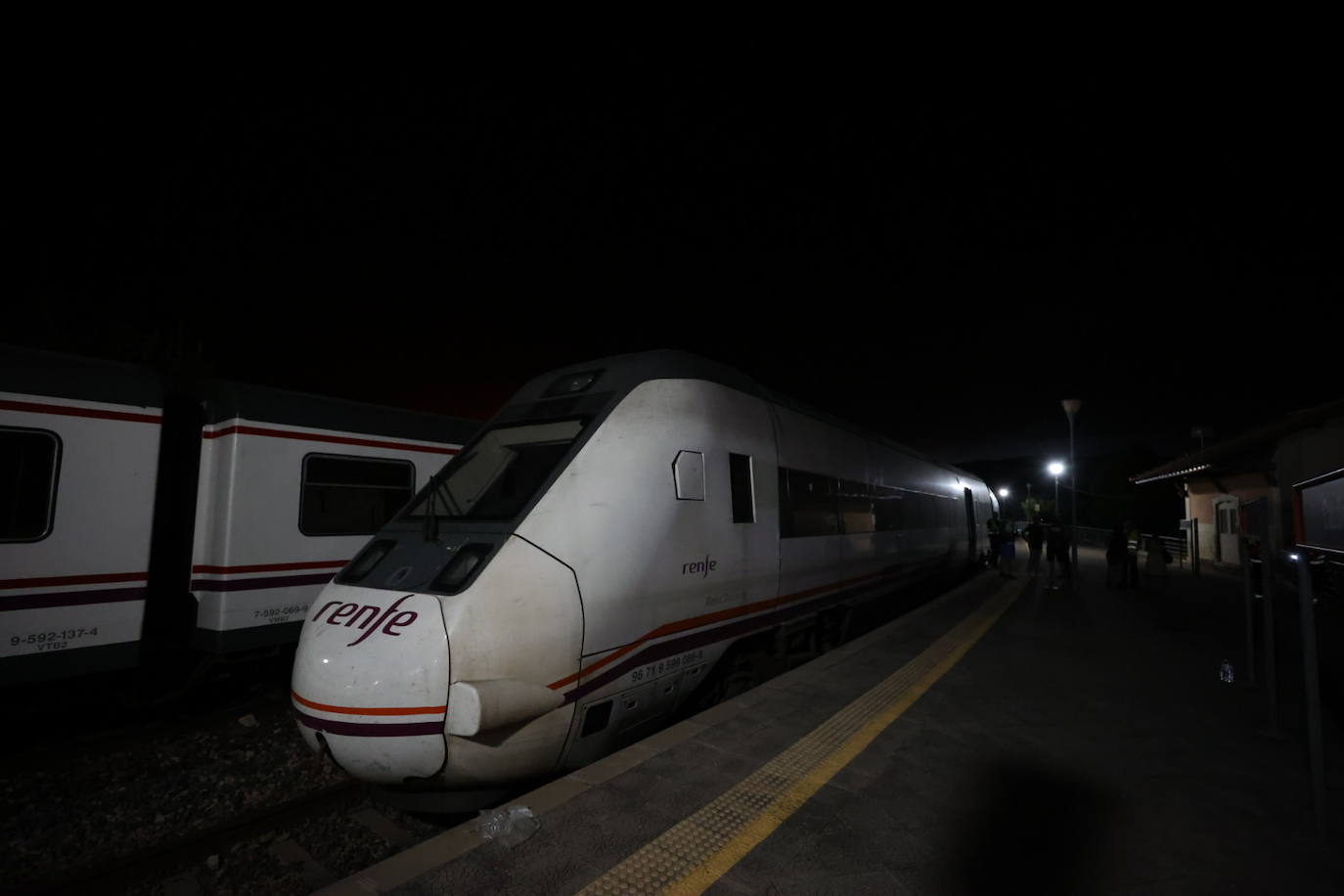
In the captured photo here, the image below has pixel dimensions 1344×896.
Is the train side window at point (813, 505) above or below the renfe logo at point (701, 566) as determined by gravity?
above

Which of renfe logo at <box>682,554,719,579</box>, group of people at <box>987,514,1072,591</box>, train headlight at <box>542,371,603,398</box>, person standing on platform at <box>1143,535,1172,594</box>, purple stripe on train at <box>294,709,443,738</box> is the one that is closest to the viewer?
purple stripe on train at <box>294,709,443,738</box>

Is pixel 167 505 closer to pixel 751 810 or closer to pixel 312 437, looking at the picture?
pixel 312 437

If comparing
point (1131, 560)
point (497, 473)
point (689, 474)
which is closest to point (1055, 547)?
point (1131, 560)

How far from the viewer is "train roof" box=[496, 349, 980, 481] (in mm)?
4465

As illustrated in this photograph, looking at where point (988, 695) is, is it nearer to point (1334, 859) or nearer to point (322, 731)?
point (1334, 859)

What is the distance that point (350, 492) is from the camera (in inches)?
274

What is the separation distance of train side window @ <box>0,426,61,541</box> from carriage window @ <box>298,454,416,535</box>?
6.14 ft

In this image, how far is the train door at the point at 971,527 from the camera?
1552 cm

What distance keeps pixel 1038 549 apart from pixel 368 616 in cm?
1634

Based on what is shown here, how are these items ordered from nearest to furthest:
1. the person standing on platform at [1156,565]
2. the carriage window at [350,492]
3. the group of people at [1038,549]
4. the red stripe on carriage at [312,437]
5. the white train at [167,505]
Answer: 1. the white train at [167,505]
2. the red stripe on carriage at [312,437]
3. the carriage window at [350,492]
4. the group of people at [1038,549]
5. the person standing on platform at [1156,565]

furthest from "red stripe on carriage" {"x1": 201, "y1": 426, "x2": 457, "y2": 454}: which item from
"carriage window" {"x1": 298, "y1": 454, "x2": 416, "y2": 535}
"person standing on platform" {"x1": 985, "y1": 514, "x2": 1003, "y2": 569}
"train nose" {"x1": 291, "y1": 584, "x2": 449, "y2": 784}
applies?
"person standing on platform" {"x1": 985, "y1": 514, "x2": 1003, "y2": 569}

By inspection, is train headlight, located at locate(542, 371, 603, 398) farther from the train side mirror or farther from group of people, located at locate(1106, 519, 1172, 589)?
group of people, located at locate(1106, 519, 1172, 589)

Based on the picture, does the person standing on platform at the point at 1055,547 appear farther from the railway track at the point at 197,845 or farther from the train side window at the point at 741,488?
the railway track at the point at 197,845

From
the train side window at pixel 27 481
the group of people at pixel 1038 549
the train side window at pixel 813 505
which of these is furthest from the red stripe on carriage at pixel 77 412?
the group of people at pixel 1038 549
